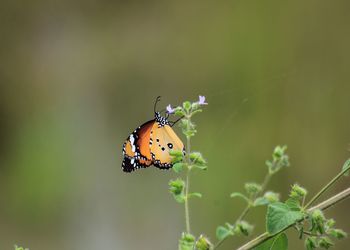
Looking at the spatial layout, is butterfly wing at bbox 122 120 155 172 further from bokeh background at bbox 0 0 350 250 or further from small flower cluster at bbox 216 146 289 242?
bokeh background at bbox 0 0 350 250

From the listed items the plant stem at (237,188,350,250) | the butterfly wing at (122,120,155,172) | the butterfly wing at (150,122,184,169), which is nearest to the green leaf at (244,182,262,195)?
the plant stem at (237,188,350,250)

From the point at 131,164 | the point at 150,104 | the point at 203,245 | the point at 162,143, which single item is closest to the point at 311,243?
the point at 203,245

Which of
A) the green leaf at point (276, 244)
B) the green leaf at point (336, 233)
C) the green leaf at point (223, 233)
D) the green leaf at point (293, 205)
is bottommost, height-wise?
the green leaf at point (336, 233)

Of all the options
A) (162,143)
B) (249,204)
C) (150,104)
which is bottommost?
(249,204)

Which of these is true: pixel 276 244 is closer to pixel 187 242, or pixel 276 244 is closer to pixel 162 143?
pixel 187 242

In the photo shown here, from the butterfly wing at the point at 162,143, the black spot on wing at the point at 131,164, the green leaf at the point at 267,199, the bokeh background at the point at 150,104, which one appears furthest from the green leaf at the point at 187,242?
the bokeh background at the point at 150,104

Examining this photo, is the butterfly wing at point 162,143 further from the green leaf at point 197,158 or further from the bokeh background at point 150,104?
the bokeh background at point 150,104

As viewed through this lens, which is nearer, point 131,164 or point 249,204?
point 249,204
